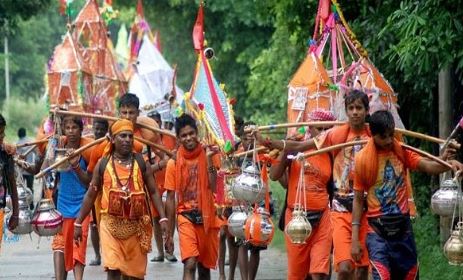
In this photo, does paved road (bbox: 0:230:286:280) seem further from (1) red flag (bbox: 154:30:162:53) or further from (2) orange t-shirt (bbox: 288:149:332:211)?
(1) red flag (bbox: 154:30:162:53)

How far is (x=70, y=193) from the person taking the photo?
41.8ft

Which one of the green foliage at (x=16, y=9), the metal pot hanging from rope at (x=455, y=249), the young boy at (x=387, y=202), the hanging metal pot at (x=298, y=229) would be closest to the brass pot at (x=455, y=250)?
the metal pot hanging from rope at (x=455, y=249)

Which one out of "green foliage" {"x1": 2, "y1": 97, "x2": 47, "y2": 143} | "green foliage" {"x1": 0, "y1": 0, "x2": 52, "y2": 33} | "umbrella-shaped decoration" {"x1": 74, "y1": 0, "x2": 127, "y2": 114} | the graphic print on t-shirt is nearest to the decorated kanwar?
the graphic print on t-shirt

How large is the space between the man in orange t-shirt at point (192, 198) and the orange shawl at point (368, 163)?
7.84ft

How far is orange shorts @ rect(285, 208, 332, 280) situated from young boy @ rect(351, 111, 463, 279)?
4.53 ft

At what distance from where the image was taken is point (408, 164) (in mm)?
9789

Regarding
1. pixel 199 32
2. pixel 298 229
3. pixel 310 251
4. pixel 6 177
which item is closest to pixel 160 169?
pixel 199 32

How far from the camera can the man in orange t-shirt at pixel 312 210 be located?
36.5 ft

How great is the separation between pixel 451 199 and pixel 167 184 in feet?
9.21

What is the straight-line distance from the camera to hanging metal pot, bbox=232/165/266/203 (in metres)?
10.5

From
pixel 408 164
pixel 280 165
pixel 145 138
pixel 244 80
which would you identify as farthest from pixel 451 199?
pixel 244 80

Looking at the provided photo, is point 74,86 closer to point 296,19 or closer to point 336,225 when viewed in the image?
point 296,19

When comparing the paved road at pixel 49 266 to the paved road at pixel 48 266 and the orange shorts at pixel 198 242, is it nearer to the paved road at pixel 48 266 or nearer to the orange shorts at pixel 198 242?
the paved road at pixel 48 266

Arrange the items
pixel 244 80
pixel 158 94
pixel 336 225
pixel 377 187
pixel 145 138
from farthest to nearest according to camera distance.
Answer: pixel 244 80 → pixel 158 94 → pixel 145 138 → pixel 336 225 → pixel 377 187
